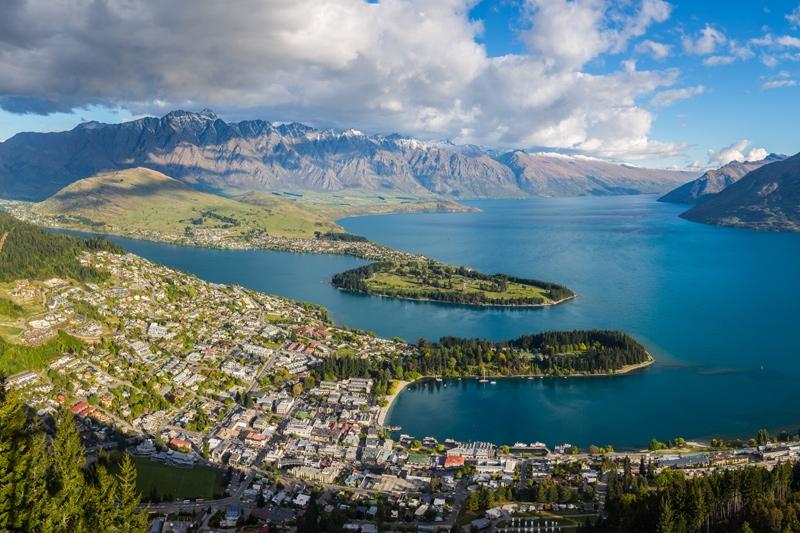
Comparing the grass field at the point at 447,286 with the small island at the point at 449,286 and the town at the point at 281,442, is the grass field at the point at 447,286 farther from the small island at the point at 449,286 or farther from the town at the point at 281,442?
the town at the point at 281,442

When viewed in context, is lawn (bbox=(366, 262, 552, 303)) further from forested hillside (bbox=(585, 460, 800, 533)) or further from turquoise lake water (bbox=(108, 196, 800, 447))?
forested hillside (bbox=(585, 460, 800, 533))

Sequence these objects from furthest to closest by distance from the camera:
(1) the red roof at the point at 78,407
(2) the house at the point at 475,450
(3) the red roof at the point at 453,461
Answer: (1) the red roof at the point at 78,407 < (2) the house at the point at 475,450 < (3) the red roof at the point at 453,461

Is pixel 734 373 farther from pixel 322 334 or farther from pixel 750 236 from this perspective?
pixel 750 236

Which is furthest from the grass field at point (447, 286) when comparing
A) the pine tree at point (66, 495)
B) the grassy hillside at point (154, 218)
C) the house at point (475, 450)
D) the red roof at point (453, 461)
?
the pine tree at point (66, 495)

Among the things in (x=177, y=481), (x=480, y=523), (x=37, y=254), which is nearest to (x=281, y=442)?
(x=177, y=481)

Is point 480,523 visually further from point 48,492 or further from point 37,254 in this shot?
point 37,254

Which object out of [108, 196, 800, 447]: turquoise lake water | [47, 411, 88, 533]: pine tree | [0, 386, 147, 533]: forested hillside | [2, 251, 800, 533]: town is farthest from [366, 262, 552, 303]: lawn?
[0, 386, 147, 533]: forested hillside
